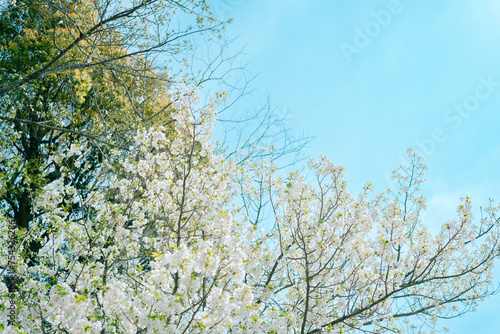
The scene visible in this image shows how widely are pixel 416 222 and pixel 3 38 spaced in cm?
1159

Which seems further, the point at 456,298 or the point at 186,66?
the point at 186,66

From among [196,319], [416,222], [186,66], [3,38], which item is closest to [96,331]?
[196,319]

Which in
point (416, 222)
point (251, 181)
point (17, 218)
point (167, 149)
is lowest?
point (17, 218)

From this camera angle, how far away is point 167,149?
5.75m

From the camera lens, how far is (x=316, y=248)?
5086 millimetres

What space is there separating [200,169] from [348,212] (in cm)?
274

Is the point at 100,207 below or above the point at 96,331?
above

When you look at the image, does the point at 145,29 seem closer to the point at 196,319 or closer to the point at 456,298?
the point at 196,319

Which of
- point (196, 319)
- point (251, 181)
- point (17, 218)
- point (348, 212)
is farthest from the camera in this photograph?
point (17, 218)

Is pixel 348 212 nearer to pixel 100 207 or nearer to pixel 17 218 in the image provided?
pixel 100 207

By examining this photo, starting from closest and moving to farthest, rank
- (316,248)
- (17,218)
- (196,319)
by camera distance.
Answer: (196,319), (316,248), (17,218)

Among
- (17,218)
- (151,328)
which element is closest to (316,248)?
(151,328)

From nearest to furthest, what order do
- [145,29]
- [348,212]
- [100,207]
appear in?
[348,212] < [100,207] < [145,29]
